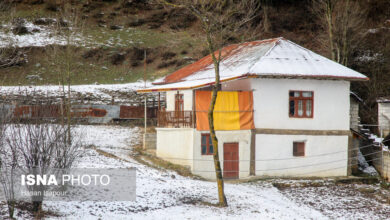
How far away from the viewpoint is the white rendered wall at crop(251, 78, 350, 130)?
21266 millimetres

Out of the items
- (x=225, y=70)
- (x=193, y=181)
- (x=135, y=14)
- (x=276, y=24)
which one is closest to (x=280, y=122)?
(x=225, y=70)

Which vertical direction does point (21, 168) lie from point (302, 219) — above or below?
above

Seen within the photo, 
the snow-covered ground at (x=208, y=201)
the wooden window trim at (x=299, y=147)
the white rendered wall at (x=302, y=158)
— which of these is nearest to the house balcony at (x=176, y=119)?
the snow-covered ground at (x=208, y=201)

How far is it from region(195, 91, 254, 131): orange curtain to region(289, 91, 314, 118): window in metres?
2.29

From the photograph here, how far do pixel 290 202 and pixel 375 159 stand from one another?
11.0 meters

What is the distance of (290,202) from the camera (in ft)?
55.1

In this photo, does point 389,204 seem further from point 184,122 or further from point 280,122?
point 184,122

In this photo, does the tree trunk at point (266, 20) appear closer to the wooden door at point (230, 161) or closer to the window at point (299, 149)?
the window at point (299, 149)

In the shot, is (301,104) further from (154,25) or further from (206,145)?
(154,25)

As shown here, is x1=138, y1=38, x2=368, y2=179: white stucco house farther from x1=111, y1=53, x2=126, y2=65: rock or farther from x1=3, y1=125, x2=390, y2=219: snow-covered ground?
x1=111, y1=53, x2=126, y2=65: rock

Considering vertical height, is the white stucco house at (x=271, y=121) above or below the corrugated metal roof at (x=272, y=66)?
below

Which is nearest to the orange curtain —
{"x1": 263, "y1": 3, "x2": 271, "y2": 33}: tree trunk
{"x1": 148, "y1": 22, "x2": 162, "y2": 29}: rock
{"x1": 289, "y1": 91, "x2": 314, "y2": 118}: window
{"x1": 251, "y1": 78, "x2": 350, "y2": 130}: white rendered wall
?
{"x1": 251, "y1": 78, "x2": 350, "y2": 130}: white rendered wall

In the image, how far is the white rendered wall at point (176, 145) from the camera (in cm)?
2114

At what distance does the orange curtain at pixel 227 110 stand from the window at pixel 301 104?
2.29 m
